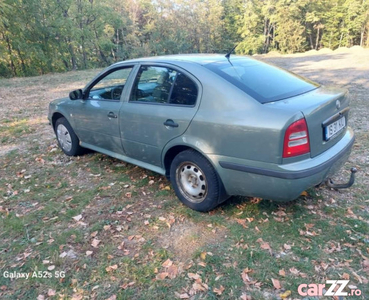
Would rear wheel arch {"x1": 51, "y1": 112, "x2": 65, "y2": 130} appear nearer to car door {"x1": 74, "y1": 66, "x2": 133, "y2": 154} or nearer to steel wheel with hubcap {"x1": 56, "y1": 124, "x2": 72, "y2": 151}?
steel wheel with hubcap {"x1": 56, "y1": 124, "x2": 72, "y2": 151}

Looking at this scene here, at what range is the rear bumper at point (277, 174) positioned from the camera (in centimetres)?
253

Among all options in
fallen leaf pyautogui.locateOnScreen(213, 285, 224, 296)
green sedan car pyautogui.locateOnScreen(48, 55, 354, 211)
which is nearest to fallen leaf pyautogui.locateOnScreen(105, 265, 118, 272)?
fallen leaf pyautogui.locateOnScreen(213, 285, 224, 296)

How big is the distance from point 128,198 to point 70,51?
24.7 metres

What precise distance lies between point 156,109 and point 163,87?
0.89ft

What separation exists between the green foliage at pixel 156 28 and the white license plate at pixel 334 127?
56.1ft

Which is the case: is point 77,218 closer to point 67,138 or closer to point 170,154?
point 170,154

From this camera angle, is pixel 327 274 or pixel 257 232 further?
pixel 257 232

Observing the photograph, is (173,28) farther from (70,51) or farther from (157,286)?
(157,286)

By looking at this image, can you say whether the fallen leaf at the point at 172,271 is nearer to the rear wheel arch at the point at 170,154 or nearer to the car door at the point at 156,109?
→ the rear wheel arch at the point at 170,154

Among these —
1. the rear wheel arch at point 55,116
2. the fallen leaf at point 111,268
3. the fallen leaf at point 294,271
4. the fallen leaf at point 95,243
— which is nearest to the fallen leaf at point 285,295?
the fallen leaf at point 294,271

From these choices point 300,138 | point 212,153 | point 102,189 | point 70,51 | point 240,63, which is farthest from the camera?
point 70,51

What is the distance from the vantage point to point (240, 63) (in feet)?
11.1

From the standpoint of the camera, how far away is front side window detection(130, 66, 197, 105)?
10.2 ft

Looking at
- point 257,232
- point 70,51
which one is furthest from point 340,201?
point 70,51
